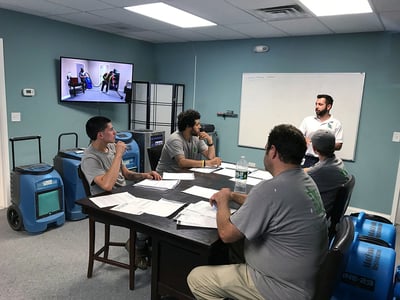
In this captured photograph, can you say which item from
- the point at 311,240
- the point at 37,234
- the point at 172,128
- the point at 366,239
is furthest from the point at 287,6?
the point at 37,234

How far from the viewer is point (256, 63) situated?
4566mm

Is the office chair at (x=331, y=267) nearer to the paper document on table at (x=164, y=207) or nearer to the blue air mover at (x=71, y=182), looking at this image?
the paper document on table at (x=164, y=207)

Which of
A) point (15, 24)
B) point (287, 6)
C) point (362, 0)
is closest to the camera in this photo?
point (362, 0)

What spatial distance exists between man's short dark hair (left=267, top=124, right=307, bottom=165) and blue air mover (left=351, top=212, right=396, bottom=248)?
1273mm

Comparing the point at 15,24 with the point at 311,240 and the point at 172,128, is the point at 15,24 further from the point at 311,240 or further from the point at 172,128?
the point at 311,240

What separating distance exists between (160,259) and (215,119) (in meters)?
3.47

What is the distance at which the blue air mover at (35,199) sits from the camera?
2994 millimetres

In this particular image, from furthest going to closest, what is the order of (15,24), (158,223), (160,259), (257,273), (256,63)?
(256,63), (15,24), (160,259), (158,223), (257,273)

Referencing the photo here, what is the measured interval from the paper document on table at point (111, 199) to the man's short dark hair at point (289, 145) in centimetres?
101

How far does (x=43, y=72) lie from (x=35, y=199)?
1.70 m

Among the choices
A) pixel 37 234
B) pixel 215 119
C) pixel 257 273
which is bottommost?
pixel 37 234

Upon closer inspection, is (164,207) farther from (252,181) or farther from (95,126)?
(252,181)

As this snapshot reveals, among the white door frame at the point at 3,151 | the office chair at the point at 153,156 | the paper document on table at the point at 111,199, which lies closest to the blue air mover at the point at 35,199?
the white door frame at the point at 3,151

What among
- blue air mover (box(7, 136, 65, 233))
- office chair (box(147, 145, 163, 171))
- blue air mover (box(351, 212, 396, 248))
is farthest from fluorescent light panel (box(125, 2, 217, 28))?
blue air mover (box(351, 212, 396, 248))
